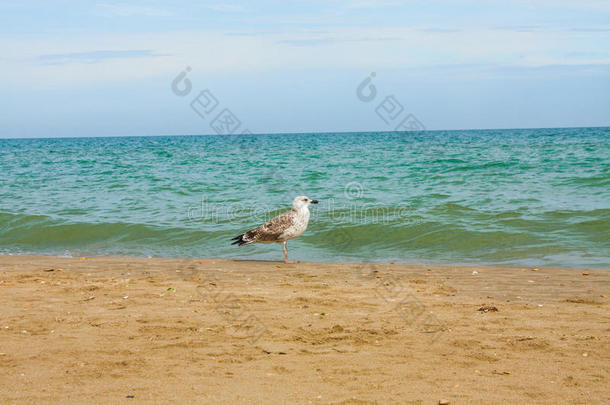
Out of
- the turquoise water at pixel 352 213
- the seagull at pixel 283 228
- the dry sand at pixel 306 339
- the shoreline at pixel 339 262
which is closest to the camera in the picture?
the dry sand at pixel 306 339

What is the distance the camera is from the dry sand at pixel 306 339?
407 centimetres

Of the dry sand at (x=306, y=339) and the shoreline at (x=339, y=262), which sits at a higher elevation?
the dry sand at (x=306, y=339)

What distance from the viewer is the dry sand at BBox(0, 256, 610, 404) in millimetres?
4066

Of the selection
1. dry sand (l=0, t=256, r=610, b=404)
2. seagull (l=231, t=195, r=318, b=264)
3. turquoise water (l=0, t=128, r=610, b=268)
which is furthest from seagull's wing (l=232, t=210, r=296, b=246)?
dry sand (l=0, t=256, r=610, b=404)

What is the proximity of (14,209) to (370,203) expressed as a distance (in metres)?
9.35

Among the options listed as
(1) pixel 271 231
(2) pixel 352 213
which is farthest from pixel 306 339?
(2) pixel 352 213

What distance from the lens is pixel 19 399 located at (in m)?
3.88

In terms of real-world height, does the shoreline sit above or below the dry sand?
below

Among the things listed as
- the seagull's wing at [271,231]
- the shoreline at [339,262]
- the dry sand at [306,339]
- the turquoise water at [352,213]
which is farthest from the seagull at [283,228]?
the dry sand at [306,339]

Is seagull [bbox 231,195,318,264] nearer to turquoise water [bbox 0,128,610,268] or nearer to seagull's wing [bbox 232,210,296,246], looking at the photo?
seagull's wing [bbox 232,210,296,246]

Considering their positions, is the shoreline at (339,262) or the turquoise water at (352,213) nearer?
the shoreline at (339,262)

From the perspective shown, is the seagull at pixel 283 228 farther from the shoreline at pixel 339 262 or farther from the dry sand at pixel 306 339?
the dry sand at pixel 306 339

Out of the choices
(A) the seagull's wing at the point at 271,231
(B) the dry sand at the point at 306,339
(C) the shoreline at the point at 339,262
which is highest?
(A) the seagull's wing at the point at 271,231

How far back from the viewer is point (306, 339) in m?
5.19
